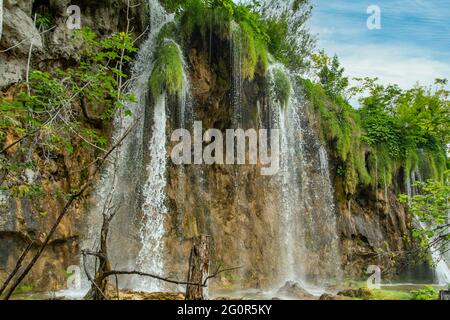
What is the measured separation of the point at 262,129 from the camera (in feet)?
50.1

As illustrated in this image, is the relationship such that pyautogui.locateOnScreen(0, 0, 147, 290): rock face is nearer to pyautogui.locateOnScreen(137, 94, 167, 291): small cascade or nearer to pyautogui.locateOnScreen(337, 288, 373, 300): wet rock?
pyautogui.locateOnScreen(137, 94, 167, 291): small cascade

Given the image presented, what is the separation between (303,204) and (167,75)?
7.07 m

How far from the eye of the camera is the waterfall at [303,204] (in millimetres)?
15461

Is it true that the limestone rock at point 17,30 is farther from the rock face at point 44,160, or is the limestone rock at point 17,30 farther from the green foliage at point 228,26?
the green foliage at point 228,26

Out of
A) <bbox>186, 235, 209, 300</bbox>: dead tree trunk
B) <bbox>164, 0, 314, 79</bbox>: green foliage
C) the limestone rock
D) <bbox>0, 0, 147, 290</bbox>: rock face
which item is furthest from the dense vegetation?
<bbox>186, 235, 209, 300</bbox>: dead tree trunk

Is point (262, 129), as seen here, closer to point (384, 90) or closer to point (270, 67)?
point (270, 67)

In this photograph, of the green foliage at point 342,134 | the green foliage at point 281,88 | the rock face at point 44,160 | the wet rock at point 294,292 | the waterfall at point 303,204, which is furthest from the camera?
the green foliage at point 342,134

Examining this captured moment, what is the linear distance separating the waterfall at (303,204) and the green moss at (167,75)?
12.6 ft

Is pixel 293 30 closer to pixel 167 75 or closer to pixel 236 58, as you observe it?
pixel 236 58

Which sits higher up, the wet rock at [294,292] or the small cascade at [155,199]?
the small cascade at [155,199]

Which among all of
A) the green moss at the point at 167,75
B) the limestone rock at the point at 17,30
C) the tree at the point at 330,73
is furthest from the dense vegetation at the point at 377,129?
the limestone rock at the point at 17,30

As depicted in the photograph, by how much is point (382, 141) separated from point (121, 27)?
40.6 feet

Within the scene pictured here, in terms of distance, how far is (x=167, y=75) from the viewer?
12.6 m
